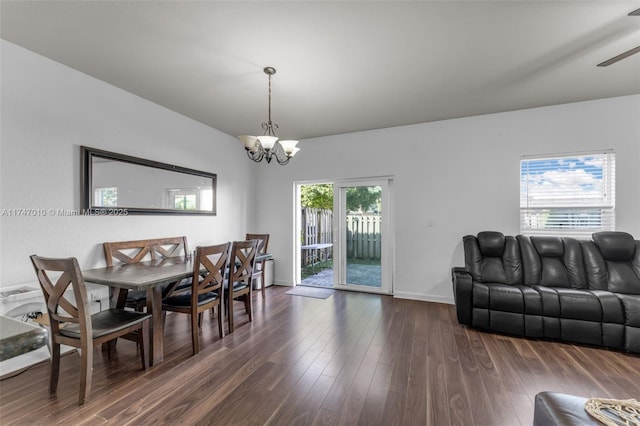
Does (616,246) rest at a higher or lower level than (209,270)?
higher

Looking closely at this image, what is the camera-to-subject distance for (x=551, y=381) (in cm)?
211

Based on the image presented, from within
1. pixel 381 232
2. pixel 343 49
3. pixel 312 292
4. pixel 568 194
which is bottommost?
pixel 312 292

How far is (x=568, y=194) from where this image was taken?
357 centimetres

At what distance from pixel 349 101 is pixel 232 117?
1.75 m

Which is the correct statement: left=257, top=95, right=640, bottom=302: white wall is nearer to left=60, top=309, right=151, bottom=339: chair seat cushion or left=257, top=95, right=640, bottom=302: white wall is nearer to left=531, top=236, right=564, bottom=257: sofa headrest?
left=531, top=236, right=564, bottom=257: sofa headrest

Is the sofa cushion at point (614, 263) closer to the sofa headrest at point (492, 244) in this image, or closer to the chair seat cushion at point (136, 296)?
the sofa headrest at point (492, 244)

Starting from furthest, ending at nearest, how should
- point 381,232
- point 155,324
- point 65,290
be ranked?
point 381,232 < point 155,324 < point 65,290

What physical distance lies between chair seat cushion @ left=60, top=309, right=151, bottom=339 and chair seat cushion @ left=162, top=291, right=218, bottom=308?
346mm

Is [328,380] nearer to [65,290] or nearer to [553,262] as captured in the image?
[65,290]

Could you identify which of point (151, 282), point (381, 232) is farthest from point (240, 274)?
point (381, 232)

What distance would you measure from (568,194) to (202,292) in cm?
464

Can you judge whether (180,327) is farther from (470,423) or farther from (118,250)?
(470,423)

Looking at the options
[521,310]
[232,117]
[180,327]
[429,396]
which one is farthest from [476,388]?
[232,117]

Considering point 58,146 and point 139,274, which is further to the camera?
point 58,146
